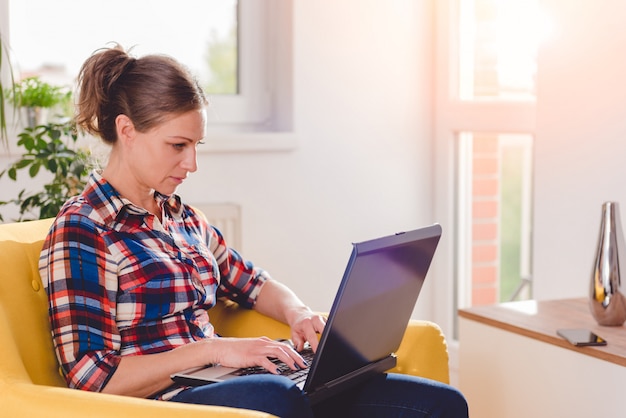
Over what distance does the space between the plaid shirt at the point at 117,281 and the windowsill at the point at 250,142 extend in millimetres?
952

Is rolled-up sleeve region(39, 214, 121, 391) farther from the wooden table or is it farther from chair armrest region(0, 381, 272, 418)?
the wooden table

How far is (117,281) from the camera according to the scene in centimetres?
163

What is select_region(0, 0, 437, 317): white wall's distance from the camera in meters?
2.98

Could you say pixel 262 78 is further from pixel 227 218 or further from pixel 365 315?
pixel 365 315

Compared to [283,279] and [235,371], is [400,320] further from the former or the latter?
[283,279]

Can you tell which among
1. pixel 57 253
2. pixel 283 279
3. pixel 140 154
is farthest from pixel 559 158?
pixel 57 253

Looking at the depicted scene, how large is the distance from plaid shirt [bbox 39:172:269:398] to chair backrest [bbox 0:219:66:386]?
64 mm

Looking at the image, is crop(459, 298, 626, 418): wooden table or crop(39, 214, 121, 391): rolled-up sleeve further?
crop(459, 298, 626, 418): wooden table

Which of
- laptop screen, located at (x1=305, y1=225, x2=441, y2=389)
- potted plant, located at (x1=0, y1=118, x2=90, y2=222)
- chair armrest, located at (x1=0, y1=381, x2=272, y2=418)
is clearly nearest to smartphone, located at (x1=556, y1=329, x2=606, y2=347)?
laptop screen, located at (x1=305, y1=225, x2=441, y2=389)

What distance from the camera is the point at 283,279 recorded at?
304cm

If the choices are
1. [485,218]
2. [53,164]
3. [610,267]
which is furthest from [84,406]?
[485,218]

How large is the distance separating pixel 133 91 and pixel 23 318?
1.44 feet

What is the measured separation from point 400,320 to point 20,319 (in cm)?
66

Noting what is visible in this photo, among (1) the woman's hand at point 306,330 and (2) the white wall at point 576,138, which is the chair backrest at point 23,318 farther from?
(2) the white wall at point 576,138
